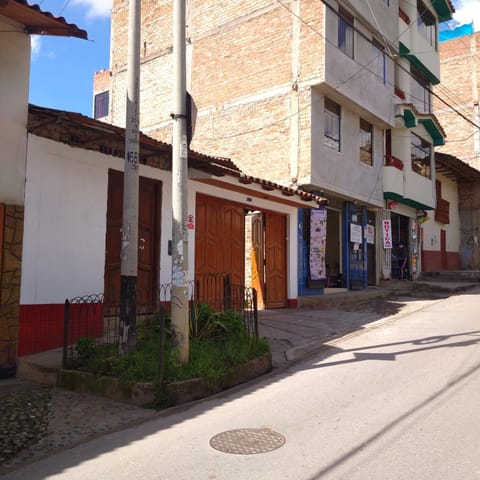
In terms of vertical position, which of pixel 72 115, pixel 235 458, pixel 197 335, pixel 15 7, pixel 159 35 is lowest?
pixel 235 458

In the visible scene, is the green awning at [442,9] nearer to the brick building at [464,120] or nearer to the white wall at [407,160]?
the brick building at [464,120]

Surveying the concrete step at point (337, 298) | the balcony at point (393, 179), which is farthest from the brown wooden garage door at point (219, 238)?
the balcony at point (393, 179)

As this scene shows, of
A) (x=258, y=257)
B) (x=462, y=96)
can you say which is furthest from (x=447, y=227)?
(x=258, y=257)

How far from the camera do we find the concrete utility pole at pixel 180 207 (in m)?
6.20

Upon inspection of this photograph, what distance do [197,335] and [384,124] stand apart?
1451 cm

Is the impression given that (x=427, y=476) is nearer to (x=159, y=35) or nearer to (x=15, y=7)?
(x=15, y=7)

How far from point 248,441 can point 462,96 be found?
31.8 meters

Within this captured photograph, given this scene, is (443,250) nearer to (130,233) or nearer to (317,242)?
(317,242)

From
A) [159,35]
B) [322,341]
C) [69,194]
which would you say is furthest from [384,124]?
[69,194]

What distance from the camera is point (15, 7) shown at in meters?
6.11

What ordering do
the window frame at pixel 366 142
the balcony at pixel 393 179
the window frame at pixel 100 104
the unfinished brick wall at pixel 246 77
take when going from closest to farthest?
the unfinished brick wall at pixel 246 77 → the window frame at pixel 366 142 → the balcony at pixel 393 179 → the window frame at pixel 100 104

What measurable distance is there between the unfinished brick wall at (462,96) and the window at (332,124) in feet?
54.6

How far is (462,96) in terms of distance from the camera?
101 ft

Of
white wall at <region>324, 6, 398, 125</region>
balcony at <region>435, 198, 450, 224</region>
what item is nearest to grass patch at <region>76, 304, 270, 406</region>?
white wall at <region>324, 6, 398, 125</region>
